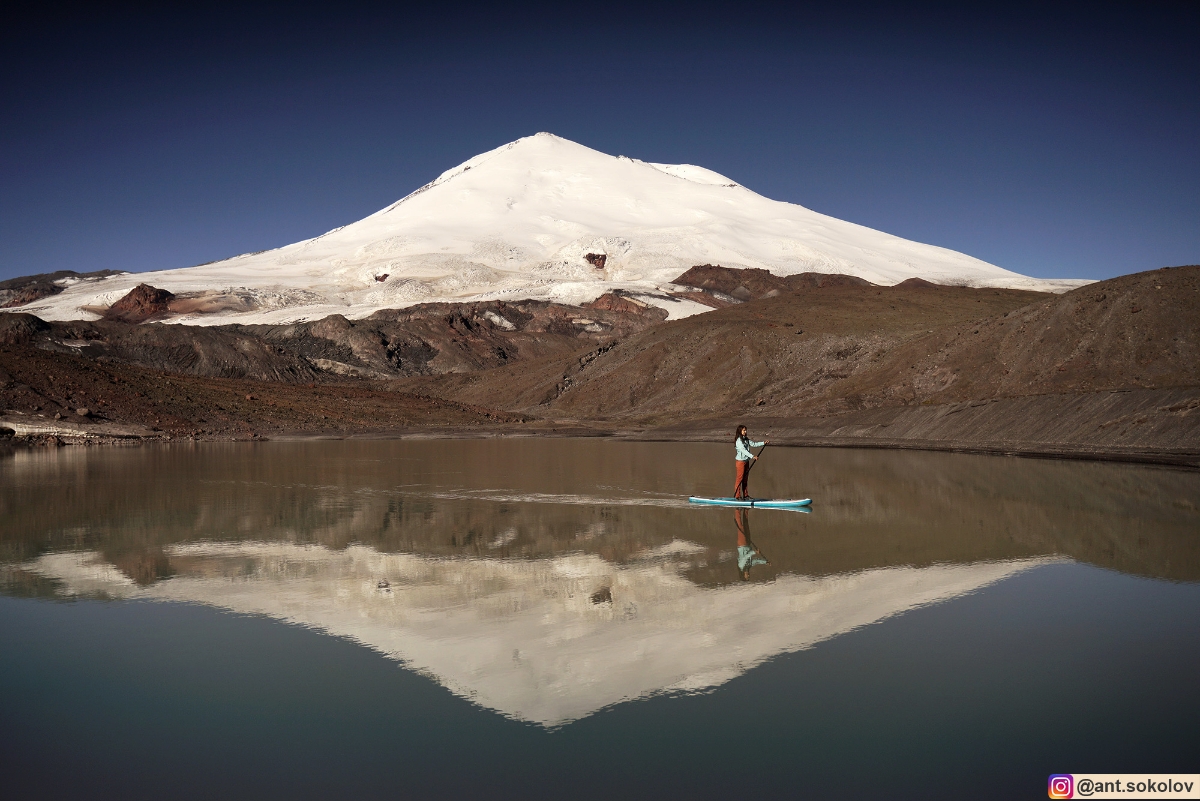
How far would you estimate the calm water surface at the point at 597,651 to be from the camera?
4867 millimetres

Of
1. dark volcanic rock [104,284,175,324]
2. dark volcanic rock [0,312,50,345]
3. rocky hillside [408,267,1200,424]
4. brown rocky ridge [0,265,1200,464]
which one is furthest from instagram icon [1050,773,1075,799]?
dark volcanic rock [104,284,175,324]

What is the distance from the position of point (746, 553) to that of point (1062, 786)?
21.3ft

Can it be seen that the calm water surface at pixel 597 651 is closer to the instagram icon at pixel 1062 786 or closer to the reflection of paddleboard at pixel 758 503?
the instagram icon at pixel 1062 786

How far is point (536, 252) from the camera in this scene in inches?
6289

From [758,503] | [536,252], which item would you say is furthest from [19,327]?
[536,252]

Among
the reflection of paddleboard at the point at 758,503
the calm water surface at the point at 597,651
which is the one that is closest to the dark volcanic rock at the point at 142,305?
the calm water surface at the point at 597,651

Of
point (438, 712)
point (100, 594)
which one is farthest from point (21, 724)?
point (100, 594)

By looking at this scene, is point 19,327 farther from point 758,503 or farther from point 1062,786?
point 1062,786

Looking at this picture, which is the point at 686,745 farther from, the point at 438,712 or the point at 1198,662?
the point at 1198,662

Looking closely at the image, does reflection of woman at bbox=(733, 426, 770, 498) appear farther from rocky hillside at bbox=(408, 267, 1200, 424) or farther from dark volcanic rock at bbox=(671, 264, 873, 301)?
dark volcanic rock at bbox=(671, 264, 873, 301)

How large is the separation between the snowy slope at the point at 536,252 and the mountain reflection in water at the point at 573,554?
98.0 meters

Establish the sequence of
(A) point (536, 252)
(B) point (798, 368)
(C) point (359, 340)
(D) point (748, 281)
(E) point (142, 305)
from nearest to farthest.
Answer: (B) point (798, 368)
(C) point (359, 340)
(E) point (142, 305)
(D) point (748, 281)
(A) point (536, 252)

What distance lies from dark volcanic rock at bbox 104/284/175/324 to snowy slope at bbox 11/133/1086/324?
12.1 feet

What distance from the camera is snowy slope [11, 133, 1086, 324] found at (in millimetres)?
137375
